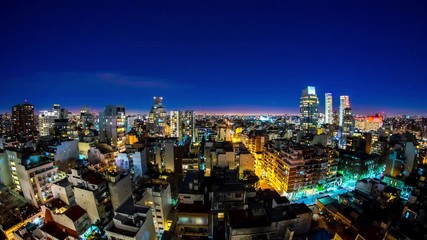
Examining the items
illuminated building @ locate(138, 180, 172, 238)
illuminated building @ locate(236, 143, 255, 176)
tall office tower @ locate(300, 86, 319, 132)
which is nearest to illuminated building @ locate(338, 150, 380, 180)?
illuminated building @ locate(236, 143, 255, 176)

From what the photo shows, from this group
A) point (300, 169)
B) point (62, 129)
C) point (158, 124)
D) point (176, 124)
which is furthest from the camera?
point (158, 124)

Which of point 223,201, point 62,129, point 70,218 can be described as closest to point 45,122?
point 62,129

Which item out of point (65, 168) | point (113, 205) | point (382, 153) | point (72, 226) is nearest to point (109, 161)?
point (65, 168)

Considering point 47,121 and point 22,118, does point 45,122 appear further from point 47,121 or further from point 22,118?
point 22,118

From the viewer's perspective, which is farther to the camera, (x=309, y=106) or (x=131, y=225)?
(x=309, y=106)

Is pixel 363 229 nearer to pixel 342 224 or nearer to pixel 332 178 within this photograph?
pixel 342 224

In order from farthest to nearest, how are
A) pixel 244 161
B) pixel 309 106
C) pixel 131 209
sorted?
1. pixel 309 106
2. pixel 244 161
3. pixel 131 209

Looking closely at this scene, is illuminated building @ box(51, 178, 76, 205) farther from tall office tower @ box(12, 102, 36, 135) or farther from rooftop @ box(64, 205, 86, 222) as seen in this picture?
tall office tower @ box(12, 102, 36, 135)

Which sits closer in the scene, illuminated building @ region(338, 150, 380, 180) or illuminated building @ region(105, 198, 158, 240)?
illuminated building @ region(105, 198, 158, 240)
